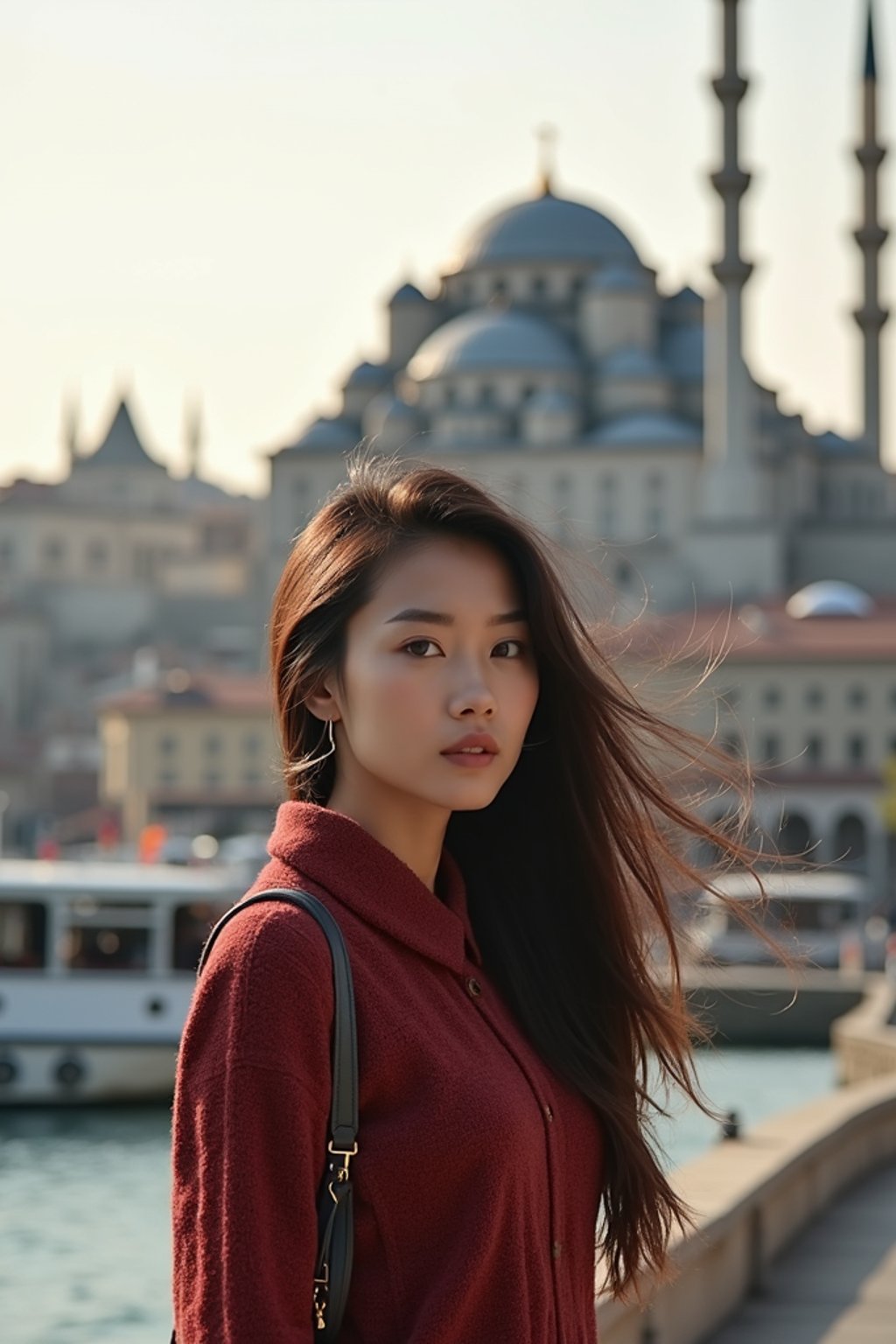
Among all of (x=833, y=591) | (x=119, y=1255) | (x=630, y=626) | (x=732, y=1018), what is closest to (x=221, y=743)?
(x=833, y=591)

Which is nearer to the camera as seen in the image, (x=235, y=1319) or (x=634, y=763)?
(x=235, y=1319)

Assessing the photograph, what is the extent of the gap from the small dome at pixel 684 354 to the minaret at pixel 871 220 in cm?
751

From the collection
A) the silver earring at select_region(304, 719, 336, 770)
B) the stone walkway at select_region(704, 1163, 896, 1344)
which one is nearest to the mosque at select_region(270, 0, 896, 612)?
the stone walkway at select_region(704, 1163, 896, 1344)

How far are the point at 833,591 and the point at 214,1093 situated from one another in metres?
59.8

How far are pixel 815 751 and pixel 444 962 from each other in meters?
56.5

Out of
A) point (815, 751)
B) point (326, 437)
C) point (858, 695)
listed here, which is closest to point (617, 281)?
point (326, 437)

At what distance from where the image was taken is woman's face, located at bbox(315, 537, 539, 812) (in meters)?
2.30

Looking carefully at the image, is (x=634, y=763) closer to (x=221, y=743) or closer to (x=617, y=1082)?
(x=617, y=1082)

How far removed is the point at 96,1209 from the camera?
49.8ft

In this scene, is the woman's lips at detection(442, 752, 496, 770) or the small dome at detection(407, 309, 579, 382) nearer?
the woman's lips at detection(442, 752, 496, 770)

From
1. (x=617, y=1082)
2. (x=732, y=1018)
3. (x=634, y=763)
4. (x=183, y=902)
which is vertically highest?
(x=634, y=763)

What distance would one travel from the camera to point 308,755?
2.45m

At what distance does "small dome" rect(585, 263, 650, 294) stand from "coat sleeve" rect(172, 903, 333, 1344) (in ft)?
230

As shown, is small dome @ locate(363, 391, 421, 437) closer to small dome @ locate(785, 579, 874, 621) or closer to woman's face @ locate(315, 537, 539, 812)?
small dome @ locate(785, 579, 874, 621)
